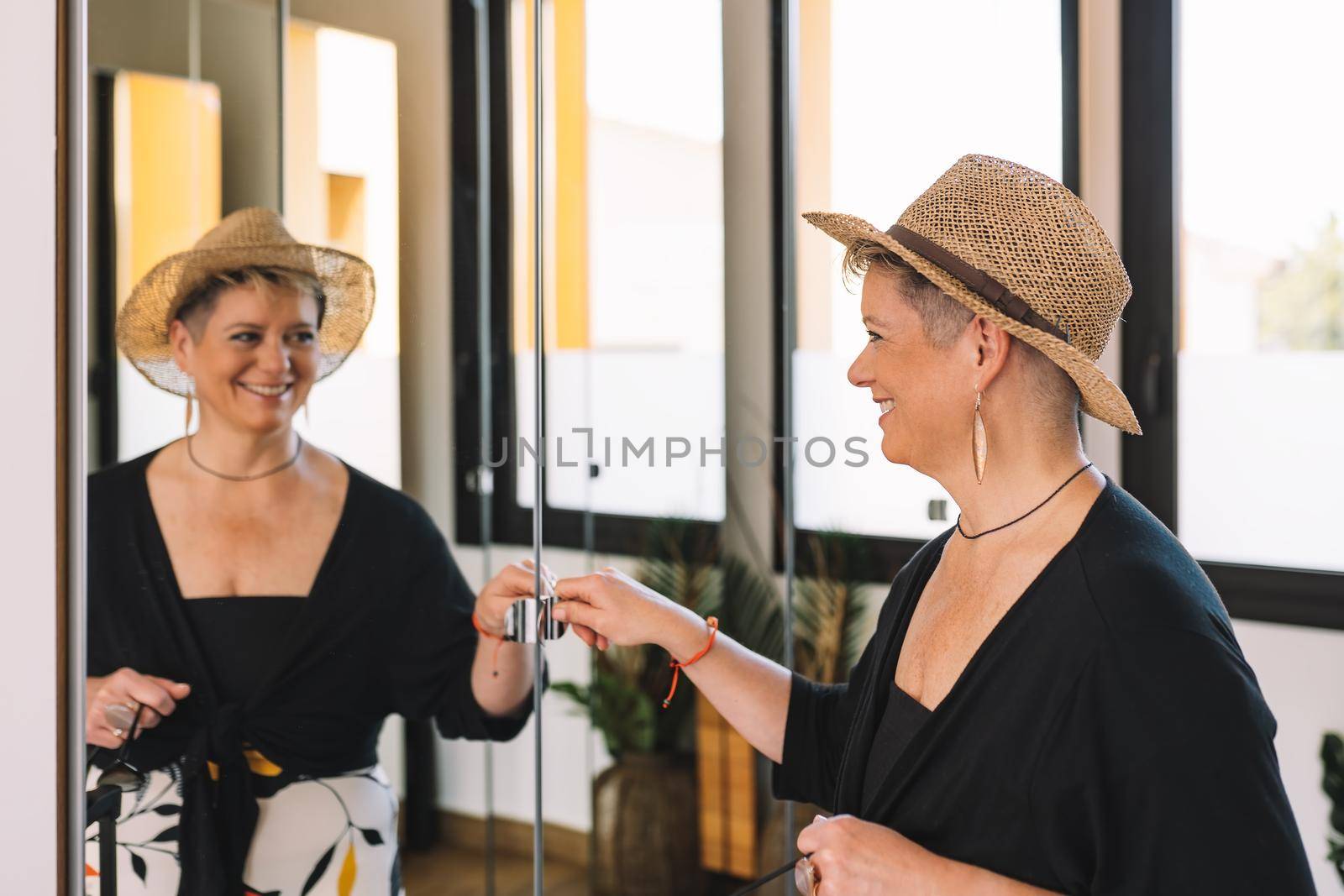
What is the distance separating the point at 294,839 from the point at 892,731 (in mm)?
656

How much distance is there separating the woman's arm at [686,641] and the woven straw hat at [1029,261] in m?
0.53

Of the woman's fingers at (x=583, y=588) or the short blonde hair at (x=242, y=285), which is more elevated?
the short blonde hair at (x=242, y=285)

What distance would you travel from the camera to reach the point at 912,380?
1.28 m

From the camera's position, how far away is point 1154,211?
2359 mm

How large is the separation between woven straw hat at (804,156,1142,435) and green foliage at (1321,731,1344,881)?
4.16 feet

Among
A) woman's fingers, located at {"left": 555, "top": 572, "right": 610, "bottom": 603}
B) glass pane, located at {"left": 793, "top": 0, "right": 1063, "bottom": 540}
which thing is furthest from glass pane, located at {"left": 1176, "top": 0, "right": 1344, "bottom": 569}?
woman's fingers, located at {"left": 555, "top": 572, "right": 610, "bottom": 603}

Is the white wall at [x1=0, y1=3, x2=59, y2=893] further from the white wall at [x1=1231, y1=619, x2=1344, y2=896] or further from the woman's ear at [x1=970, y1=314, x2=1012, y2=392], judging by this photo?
the white wall at [x1=1231, y1=619, x2=1344, y2=896]

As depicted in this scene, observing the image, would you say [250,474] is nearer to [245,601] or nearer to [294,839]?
[245,601]

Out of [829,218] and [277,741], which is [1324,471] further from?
[277,741]

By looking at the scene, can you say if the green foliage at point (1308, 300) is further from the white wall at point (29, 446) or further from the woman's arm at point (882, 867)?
the white wall at point (29, 446)

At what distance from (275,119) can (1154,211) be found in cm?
180

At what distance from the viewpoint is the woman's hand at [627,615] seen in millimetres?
1455

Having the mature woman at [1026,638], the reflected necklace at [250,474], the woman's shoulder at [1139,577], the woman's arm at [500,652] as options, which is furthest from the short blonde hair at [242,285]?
the woman's shoulder at [1139,577]

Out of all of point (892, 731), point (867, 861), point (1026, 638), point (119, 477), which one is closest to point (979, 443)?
point (1026, 638)
